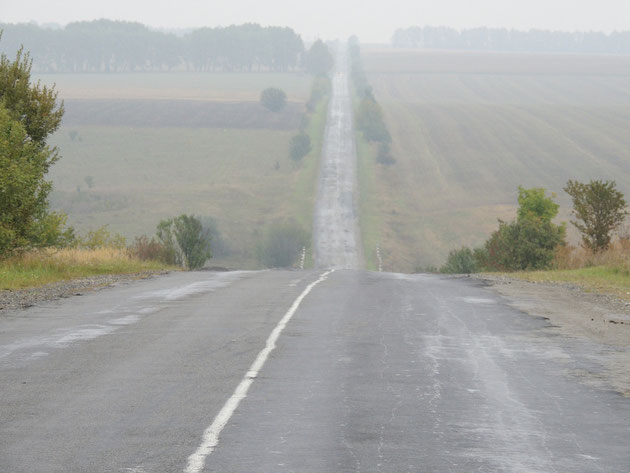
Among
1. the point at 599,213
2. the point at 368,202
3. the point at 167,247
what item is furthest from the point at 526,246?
the point at 368,202

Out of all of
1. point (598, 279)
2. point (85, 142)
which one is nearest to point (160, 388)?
point (598, 279)

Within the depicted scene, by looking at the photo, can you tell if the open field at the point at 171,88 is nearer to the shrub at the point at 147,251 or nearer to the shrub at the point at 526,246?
the shrub at the point at 526,246

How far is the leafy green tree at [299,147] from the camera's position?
107062 millimetres

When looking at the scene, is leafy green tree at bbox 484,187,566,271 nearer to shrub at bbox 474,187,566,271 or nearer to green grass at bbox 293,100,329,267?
shrub at bbox 474,187,566,271

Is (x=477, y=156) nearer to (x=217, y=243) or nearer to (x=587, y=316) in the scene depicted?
(x=217, y=243)

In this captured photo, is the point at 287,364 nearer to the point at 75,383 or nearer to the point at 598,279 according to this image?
the point at 75,383

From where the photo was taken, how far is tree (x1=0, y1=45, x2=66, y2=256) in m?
22.6

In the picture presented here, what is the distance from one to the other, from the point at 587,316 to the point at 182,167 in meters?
92.1

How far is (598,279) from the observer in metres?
23.4

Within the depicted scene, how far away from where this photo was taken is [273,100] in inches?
5625

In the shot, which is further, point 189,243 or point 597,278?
point 189,243

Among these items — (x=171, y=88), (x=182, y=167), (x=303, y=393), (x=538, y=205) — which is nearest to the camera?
(x=303, y=393)

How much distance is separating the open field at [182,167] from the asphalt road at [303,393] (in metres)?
54.4

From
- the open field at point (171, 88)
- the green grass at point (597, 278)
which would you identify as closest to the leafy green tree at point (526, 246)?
the green grass at point (597, 278)
